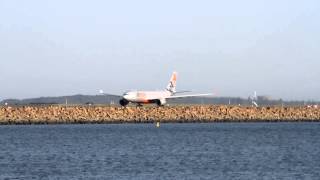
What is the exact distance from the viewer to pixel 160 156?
78750 mm

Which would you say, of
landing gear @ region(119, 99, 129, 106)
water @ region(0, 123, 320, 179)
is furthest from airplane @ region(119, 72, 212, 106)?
water @ region(0, 123, 320, 179)

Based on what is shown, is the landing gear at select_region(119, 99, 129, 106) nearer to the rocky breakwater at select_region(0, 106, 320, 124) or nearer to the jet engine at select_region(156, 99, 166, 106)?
the jet engine at select_region(156, 99, 166, 106)

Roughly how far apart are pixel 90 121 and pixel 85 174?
3386 inches

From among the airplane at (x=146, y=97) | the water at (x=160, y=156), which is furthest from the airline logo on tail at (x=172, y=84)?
the water at (x=160, y=156)

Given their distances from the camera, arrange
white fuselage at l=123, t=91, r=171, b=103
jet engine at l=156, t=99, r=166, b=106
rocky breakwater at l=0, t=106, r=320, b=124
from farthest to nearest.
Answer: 1. jet engine at l=156, t=99, r=166, b=106
2. white fuselage at l=123, t=91, r=171, b=103
3. rocky breakwater at l=0, t=106, r=320, b=124

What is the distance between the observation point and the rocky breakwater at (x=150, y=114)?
148 m

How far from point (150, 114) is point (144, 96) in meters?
14.4

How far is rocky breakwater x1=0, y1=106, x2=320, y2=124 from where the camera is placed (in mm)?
148312

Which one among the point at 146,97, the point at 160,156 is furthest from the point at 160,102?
the point at 160,156

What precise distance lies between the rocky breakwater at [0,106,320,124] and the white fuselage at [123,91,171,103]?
8033 mm

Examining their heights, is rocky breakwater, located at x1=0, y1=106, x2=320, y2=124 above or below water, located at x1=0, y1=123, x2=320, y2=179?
above

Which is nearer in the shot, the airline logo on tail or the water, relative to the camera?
the water

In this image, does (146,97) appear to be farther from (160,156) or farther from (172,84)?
(160,156)

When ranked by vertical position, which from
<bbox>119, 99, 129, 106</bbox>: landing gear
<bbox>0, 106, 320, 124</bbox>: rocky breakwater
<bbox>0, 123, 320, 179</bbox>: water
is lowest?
<bbox>0, 123, 320, 179</bbox>: water
